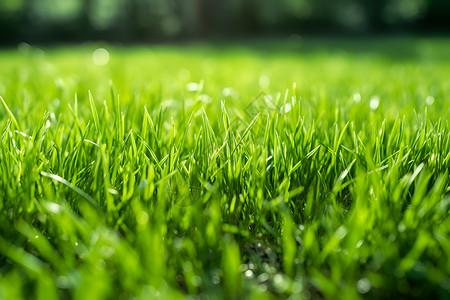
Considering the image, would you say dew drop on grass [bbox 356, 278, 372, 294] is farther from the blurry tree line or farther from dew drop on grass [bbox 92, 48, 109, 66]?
the blurry tree line

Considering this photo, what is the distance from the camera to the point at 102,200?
1029 millimetres

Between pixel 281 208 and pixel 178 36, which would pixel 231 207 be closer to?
pixel 281 208

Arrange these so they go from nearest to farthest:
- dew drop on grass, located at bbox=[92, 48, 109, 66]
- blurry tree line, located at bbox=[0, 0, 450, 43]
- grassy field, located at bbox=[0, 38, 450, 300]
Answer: grassy field, located at bbox=[0, 38, 450, 300], dew drop on grass, located at bbox=[92, 48, 109, 66], blurry tree line, located at bbox=[0, 0, 450, 43]

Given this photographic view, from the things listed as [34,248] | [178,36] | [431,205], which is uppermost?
[431,205]

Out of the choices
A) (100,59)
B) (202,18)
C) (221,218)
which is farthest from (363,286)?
(202,18)

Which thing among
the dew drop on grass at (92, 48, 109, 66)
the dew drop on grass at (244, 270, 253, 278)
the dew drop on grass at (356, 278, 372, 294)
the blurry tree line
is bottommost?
the blurry tree line

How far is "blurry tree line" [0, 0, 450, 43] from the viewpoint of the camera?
14.6 m

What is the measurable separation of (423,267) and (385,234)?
12 centimetres

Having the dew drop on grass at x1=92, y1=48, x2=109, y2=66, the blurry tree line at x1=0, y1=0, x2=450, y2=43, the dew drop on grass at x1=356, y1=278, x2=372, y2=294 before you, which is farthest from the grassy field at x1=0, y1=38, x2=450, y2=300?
the blurry tree line at x1=0, y1=0, x2=450, y2=43

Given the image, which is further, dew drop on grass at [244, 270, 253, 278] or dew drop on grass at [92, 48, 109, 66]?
dew drop on grass at [92, 48, 109, 66]

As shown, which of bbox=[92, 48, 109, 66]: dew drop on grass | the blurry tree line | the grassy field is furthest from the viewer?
the blurry tree line

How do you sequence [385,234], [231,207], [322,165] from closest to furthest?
[385,234], [231,207], [322,165]

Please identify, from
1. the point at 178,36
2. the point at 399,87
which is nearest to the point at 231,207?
the point at 399,87

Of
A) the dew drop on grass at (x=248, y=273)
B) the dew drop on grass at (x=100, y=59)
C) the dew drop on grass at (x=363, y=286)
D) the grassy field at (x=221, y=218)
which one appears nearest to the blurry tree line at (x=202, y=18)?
the dew drop on grass at (x=100, y=59)
